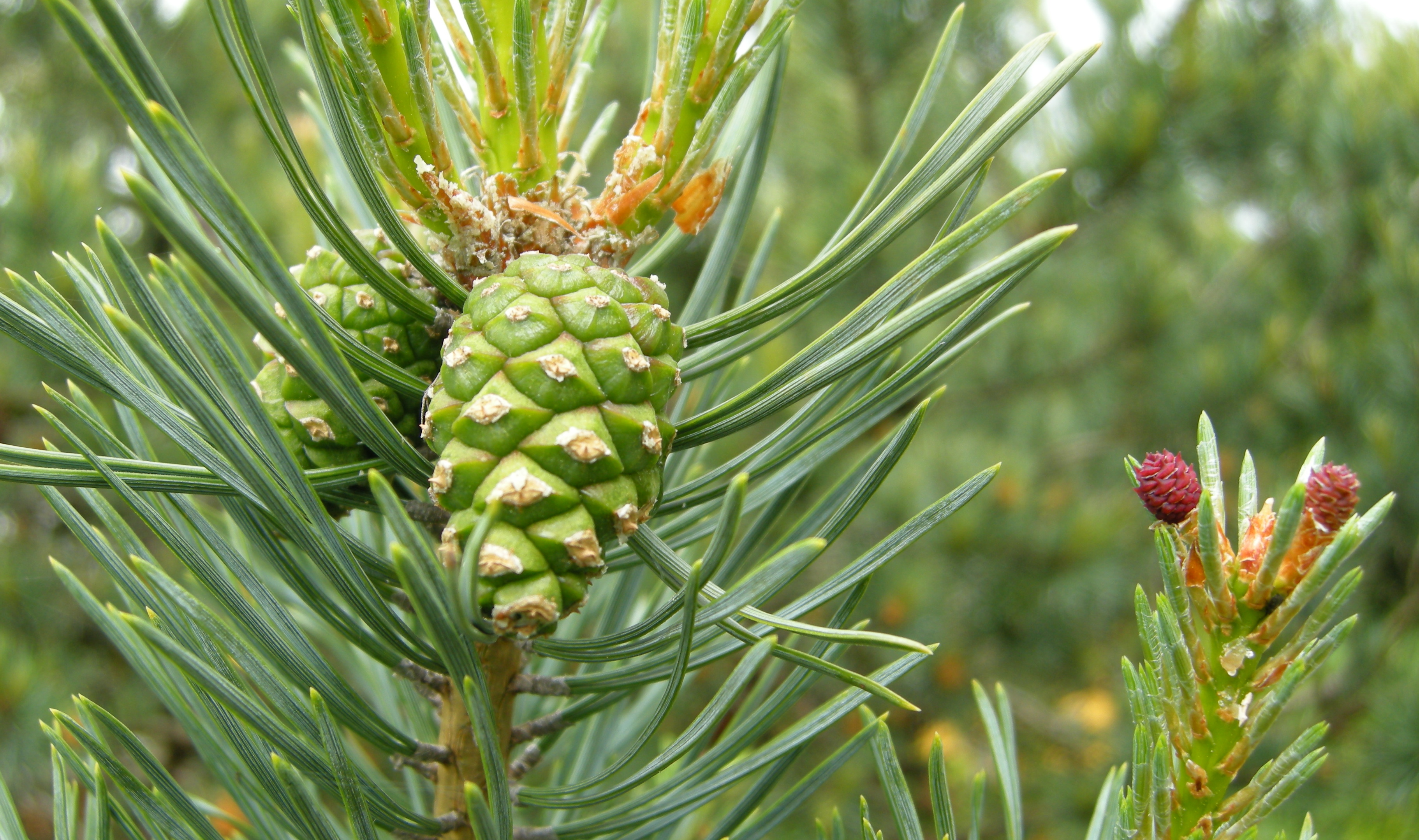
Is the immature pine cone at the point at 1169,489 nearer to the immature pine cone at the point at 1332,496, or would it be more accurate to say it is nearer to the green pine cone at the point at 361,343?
the immature pine cone at the point at 1332,496

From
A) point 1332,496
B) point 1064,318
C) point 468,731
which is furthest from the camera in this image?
point 1064,318

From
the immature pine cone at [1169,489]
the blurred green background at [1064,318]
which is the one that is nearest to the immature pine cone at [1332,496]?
the immature pine cone at [1169,489]

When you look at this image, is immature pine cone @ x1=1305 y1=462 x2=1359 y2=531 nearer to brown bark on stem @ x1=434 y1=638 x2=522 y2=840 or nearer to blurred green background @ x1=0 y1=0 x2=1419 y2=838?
brown bark on stem @ x1=434 y1=638 x2=522 y2=840

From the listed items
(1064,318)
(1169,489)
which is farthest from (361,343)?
(1064,318)

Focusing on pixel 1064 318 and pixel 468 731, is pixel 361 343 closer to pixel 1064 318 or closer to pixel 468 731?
pixel 468 731

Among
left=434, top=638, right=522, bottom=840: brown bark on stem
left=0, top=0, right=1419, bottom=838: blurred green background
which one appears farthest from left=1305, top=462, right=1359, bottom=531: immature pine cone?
left=0, top=0, right=1419, bottom=838: blurred green background
